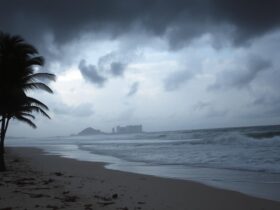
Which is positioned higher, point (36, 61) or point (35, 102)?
point (36, 61)

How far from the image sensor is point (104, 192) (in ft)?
27.9

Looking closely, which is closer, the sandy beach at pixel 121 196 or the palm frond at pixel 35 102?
the sandy beach at pixel 121 196

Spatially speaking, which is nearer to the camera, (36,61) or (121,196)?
(121,196)

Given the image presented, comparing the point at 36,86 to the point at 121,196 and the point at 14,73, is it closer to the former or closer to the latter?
the point at 14,73

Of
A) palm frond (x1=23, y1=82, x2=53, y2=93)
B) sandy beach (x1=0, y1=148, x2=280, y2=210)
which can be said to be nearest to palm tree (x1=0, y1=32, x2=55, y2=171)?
palm frond (x1=23, y1=82, x2=53, y2=93)

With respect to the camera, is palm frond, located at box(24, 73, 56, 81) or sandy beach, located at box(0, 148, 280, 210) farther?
palm frond, located at box(24, 73, 56, 81)

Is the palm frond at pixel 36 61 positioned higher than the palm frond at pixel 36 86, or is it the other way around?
the palm frond at pixel 36 61

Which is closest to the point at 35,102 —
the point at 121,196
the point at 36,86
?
the point at 36,86

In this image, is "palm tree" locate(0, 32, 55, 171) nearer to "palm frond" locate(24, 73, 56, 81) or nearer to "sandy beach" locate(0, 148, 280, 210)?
"palm frond" locate(24, 73, 56, 81)

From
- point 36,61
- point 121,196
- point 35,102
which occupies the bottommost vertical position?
point 121,196

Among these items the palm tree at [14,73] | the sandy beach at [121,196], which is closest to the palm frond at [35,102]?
the palm tree at [14,73]

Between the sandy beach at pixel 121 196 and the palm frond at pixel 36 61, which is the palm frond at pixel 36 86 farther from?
the sandy beach at pixel 121 196

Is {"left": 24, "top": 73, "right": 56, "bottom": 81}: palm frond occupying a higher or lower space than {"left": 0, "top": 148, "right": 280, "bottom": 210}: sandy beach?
higher

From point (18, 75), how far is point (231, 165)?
34.3 ft
